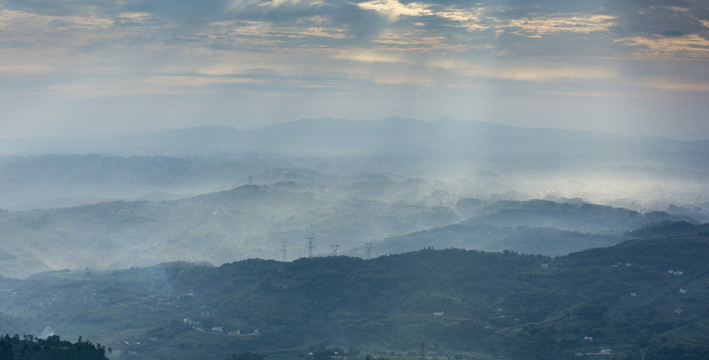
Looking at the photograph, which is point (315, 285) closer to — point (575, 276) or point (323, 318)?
point (323, 318)

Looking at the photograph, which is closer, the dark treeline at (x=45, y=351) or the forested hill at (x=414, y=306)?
the dark treeline at (x=45, y=351)

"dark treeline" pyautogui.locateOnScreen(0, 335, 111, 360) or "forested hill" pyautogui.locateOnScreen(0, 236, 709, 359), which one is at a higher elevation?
"dark treeline" pyautogui.locateOnScreen(0, 335, 111, 360)

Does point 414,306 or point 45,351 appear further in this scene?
point 414,306

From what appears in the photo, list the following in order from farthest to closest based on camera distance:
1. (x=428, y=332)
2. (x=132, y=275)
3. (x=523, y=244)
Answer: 1. (x=523, y=244)
2. (x=132, y=275)
3. (x=428, y=332)

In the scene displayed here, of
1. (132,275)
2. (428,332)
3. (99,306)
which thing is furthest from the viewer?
(132,275)

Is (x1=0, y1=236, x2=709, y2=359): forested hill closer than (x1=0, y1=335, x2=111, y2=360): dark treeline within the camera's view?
No

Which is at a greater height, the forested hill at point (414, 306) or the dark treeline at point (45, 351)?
the dark treeline at point (45, 351)

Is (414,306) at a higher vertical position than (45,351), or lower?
lower

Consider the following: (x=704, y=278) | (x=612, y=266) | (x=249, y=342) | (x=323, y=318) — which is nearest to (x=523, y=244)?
(x=612, y=266)
